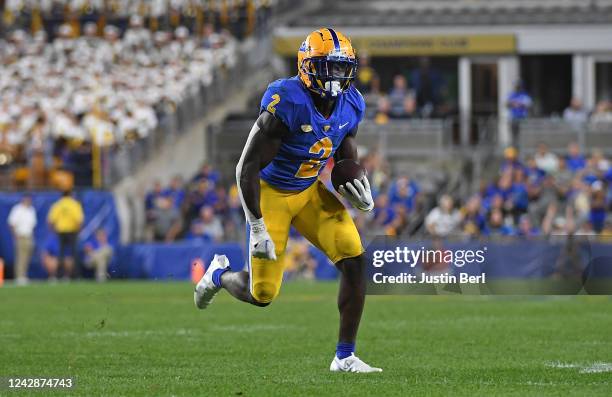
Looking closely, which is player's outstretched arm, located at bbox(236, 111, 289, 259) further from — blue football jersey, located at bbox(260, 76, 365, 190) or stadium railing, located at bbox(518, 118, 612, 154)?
stadium railing, located at bbox(518, 118, 612, 154)

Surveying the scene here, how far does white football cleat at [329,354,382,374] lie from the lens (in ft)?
22.8

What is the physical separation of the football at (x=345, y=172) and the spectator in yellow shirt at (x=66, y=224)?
39.6 ft

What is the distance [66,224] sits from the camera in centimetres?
1862

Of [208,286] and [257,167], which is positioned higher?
[257,167]

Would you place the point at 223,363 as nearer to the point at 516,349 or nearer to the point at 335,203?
the point at 335,203

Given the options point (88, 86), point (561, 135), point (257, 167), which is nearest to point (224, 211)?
point (88, 86)

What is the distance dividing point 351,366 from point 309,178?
103 cm

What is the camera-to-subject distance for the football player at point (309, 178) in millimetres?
6836

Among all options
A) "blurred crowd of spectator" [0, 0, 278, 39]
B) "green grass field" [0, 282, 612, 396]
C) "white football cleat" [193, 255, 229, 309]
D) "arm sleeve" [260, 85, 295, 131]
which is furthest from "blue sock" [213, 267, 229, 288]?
"blurred crowd of spectator" [0, 0, 278, 39]

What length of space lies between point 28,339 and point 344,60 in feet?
11.3

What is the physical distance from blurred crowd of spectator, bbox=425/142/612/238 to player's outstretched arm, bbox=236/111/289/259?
10.3m

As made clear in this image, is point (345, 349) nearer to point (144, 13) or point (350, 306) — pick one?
point (350, 306)

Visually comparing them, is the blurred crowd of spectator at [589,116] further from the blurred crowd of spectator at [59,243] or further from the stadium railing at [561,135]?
the blurred crowd of spectator at [59,243]

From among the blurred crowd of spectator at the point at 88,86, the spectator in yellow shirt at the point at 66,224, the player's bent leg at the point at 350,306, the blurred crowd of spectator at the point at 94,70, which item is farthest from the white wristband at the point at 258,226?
the blurred crowd of spectator at the point at 88,86
